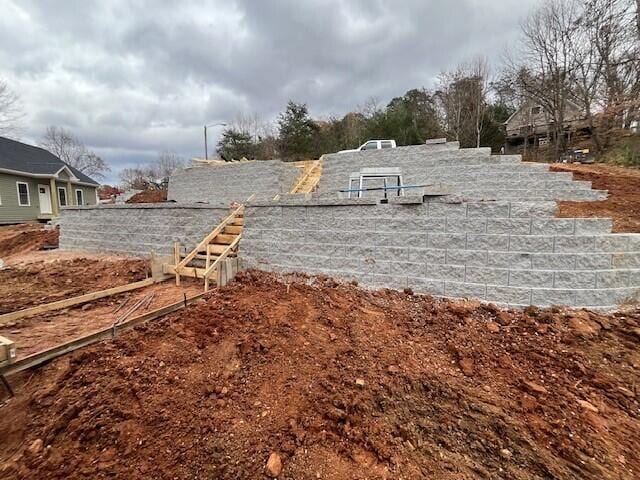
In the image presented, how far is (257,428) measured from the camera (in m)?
2.21

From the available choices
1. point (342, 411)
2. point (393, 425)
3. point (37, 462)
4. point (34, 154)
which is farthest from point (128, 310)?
point (34, 154)

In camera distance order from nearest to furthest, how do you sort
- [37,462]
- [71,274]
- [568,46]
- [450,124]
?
1. [37,462]
2. [71,274]
3. [568,46]
4. [450,124]

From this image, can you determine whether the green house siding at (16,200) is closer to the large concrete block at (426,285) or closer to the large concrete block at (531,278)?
the large concrete block at (426,285)

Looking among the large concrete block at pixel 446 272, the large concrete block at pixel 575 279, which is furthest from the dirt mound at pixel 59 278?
the large concrete block at pixel 575 279

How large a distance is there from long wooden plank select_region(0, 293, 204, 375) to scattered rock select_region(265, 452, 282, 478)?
259 centimetres

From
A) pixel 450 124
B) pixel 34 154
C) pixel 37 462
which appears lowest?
pixel 37 462

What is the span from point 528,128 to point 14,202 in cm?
3376

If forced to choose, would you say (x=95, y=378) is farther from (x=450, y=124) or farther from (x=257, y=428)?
(x=450, y=124)

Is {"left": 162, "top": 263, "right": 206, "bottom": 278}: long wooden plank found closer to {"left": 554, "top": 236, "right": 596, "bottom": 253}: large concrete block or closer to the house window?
{"left": 554, "top": 236, "right": 596, "bottom": 253}: large concrete block

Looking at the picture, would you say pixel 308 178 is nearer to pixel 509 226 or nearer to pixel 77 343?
pixel 509 226

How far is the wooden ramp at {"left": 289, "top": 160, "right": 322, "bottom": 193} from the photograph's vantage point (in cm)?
1014

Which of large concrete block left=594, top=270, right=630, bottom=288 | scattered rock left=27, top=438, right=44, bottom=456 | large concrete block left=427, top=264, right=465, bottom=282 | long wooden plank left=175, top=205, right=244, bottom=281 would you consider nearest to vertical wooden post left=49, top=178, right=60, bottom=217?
long wooden plank left=175, top=205, right=244, bottom=281

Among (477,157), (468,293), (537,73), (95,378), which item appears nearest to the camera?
(95,378)

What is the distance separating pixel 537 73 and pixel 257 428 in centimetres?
2068
